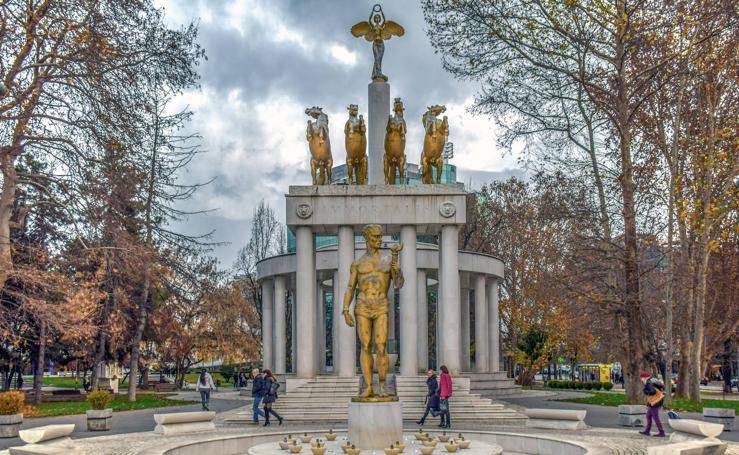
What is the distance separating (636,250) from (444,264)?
23.9ft

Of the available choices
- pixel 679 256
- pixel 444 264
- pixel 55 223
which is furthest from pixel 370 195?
pixel 55 223

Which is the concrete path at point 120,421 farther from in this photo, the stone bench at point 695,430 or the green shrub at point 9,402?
the stone bench at point 695,430

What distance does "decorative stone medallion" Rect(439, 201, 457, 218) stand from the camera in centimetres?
2652

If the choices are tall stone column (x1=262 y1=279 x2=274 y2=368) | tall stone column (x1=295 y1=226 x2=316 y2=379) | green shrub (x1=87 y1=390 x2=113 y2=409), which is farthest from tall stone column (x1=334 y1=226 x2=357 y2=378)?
tall stone column (x1=262 y1=279 x2=274 y2=368)

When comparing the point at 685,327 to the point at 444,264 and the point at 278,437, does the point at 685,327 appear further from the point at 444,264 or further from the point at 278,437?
the point at 278,437

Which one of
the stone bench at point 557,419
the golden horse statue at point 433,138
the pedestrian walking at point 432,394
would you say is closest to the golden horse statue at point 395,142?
the golden horse statue at point 433,138

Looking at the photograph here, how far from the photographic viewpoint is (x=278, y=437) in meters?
17.3

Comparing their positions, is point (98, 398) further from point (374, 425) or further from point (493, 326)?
point (493, 326)

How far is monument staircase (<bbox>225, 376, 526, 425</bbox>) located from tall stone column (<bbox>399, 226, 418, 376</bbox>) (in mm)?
584

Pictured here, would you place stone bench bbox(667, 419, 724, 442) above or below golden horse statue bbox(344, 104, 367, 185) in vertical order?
below

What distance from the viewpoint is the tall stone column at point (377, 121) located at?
33781 millimetres

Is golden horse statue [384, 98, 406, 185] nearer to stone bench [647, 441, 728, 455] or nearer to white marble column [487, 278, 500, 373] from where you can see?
white marble column [487, 278, 500, 373]

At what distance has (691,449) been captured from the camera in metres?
12.1

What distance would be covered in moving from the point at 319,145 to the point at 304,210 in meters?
2.36
